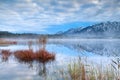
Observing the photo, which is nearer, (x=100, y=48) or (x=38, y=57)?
(x=38, y=57)

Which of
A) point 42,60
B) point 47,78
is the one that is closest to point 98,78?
point 47,78

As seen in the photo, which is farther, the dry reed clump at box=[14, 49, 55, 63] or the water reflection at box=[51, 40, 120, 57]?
the dry reed clump at box=[14, 49, 55, 63]

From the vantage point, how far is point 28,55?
55.2 ft

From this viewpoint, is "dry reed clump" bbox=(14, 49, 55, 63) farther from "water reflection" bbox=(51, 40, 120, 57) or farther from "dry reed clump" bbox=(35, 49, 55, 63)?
"water reflection" bbox=(51, 40, 120, 57)

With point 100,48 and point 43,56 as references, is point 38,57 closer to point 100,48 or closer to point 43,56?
point 43,56

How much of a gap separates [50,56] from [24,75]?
560 cm

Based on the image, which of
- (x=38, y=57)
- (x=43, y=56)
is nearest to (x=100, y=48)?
(x=43, y=56)

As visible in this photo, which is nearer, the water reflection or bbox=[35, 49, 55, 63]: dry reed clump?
the water reflection

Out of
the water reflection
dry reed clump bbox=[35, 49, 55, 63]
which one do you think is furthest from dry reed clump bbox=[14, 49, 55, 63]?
the water reflection

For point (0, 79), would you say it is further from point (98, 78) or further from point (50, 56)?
point (50, 56)

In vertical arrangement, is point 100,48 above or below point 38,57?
above

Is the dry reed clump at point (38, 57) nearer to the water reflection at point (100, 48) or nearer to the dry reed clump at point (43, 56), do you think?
the dry reed clump at point (43, 56)

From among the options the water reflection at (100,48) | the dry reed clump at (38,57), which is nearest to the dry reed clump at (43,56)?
the dry reed clump at (38,57)

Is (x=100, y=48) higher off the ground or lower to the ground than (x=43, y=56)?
higher
